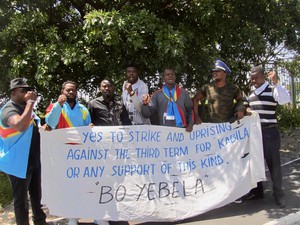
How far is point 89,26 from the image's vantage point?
16.7 feet

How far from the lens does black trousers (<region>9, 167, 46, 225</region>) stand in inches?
163

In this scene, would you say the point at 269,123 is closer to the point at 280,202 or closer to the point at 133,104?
the point at 280,202

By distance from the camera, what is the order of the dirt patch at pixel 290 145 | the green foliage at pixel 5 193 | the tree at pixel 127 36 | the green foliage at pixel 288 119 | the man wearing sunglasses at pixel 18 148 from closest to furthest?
the man wearing sunglasses at pixel 18 148, the tree at pixel 127 36, the green foliage at pixel 5 193, the dirt patch at pixel 290 145, the green foliage at pixel 288 119

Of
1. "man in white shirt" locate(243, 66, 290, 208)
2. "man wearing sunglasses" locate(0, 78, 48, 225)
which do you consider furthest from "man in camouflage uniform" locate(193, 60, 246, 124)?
"man wearing sunglasses" locate(0, 78, 48, 225)

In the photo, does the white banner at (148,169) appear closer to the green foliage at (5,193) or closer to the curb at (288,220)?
the curb at (288,220)

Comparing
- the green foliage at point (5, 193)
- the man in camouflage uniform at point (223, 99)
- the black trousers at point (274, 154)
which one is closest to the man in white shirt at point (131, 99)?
the man in camouflage uniform at point (223, 99)

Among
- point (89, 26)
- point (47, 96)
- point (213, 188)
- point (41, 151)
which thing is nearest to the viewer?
point (41, 151)

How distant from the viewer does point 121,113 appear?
4871 millimetres

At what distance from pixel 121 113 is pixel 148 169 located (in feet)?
2.78

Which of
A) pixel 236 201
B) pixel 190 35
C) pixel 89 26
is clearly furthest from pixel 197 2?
pixel 236 201

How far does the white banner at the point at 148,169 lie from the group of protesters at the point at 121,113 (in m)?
0.17

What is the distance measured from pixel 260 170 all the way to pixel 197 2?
285cm

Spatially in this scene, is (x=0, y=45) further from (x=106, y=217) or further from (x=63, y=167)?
(x=106, y=217)

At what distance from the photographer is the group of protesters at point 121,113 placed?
4.11 metres
